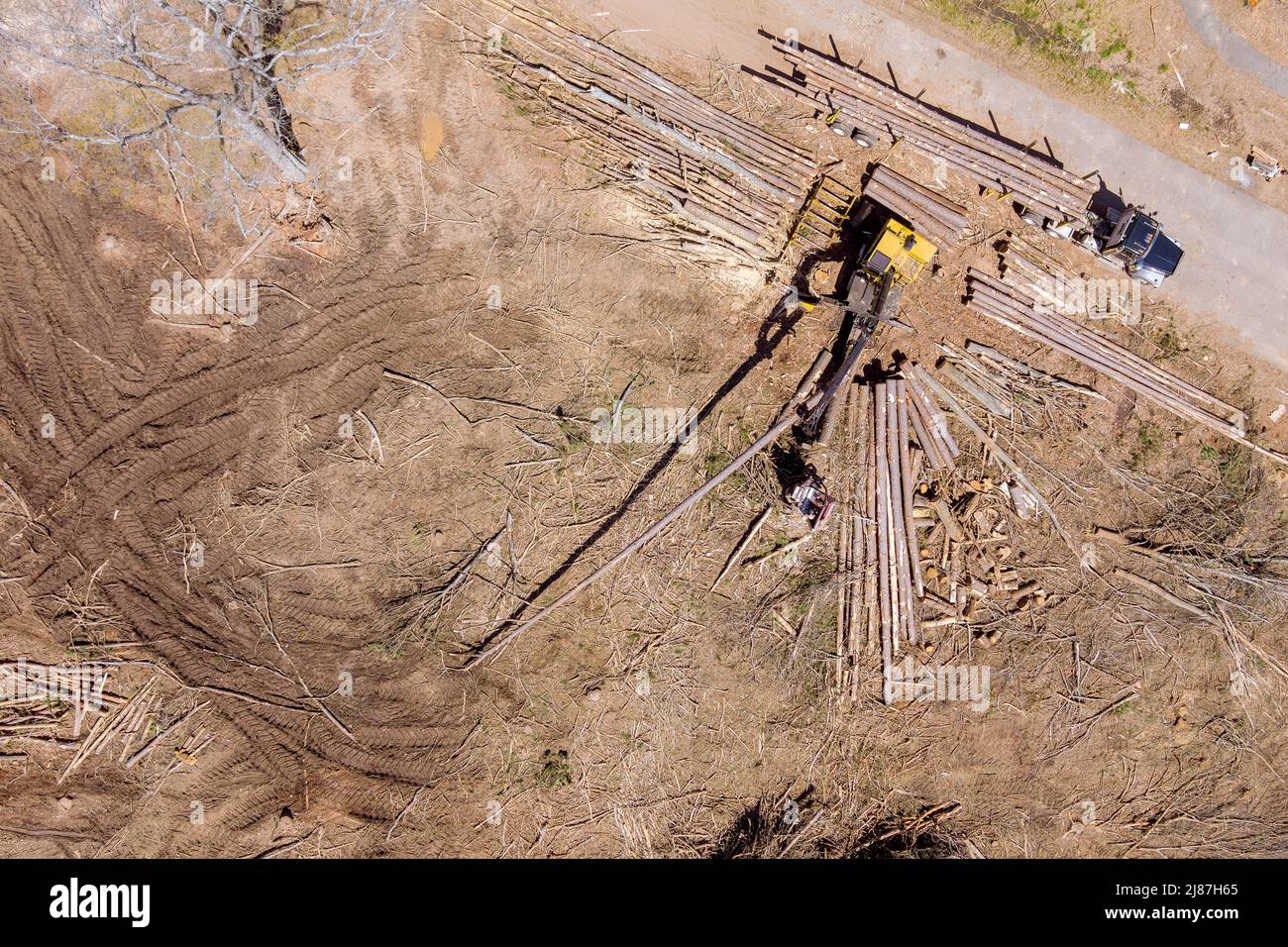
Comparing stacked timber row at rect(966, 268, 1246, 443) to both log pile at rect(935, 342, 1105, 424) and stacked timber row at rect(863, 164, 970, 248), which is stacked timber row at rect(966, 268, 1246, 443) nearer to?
log pile at rect(935, 342, 1105, 424)

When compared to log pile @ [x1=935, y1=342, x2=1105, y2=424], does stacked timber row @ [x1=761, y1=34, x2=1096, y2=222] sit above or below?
above

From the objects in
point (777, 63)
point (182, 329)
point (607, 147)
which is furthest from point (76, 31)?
point (777, 63)

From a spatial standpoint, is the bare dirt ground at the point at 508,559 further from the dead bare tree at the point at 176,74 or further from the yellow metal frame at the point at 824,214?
the yellow metal frame at the point at 824,214

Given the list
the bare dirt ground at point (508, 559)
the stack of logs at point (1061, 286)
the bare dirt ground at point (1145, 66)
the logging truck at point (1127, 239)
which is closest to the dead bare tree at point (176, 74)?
the bare dirt ground at point (508, 559)

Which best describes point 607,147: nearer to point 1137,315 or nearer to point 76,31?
point 76,31

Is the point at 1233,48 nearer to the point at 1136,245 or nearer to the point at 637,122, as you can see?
the point at 1136,245

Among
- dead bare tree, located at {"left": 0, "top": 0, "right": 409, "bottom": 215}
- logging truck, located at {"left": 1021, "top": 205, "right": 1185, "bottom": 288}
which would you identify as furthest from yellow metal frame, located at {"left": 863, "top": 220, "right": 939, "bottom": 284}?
dead bare tree, located at {"left": 0, "top": 0, "right": 409, "bottom": 215}
